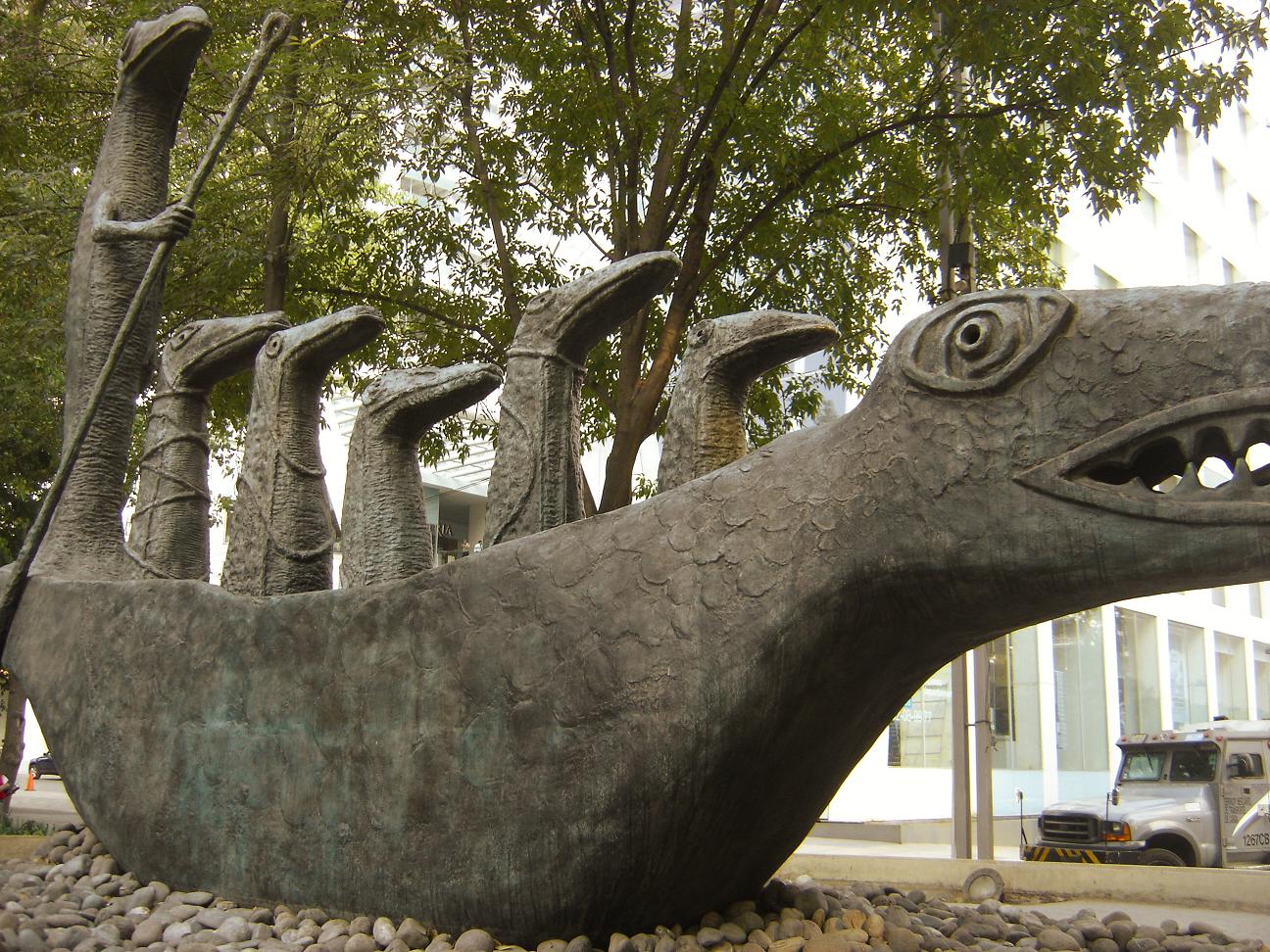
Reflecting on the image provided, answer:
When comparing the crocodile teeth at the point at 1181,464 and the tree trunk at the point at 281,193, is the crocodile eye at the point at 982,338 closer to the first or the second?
the crocodile teeth at the point at 1181,464

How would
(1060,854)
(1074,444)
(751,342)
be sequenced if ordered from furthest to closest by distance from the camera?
(1060,854)
(751,342)
(1074,444)

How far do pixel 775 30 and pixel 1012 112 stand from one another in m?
1.71

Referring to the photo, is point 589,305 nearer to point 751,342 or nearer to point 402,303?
point 751,342

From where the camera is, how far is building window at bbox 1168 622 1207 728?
20.1 metres

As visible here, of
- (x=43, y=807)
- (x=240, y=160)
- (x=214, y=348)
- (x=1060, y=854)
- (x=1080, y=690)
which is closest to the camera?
(x=214, y=348)

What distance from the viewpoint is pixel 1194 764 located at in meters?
12.3

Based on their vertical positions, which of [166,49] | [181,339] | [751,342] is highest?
[166,49]

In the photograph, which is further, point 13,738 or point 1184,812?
point 1184,812

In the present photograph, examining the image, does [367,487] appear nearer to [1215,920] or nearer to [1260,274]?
[1215,920]

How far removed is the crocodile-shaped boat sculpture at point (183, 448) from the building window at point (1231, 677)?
20.1 meters

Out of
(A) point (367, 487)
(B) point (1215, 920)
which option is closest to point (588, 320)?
(A) point (367, 487)

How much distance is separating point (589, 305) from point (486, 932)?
1811mm

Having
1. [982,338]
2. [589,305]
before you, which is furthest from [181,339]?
[982,338]

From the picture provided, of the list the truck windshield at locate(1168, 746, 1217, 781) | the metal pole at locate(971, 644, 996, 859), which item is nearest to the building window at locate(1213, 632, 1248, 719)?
the truck windshield at locate(1168, 746, 1217, 781)
